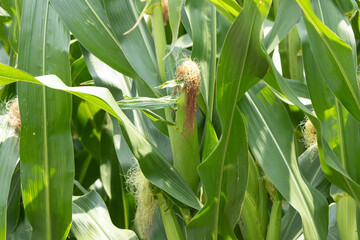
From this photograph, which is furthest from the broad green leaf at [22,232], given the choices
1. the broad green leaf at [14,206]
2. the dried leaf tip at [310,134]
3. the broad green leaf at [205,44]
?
the dried leaf tip at [310,134]

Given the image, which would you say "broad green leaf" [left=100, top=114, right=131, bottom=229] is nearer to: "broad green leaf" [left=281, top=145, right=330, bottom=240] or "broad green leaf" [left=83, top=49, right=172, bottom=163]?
"broad green leaf" [left=83, top=49, right=172, bottom=163]

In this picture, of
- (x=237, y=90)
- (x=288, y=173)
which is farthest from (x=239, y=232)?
(x=237, y=90)

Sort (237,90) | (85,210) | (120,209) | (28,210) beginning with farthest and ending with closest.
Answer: (120,209)
(85,210)
(28,210)
(237,90)

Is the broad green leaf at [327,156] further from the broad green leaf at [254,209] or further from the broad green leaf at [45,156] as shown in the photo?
the broad green leaf at [45,156]

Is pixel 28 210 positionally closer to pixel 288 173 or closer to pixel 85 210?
pixel 85 210

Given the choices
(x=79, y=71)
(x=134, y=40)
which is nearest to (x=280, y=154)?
→ (x=134, y=40)

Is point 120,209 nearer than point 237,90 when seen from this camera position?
No

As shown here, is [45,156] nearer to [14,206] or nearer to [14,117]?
[14,117]
